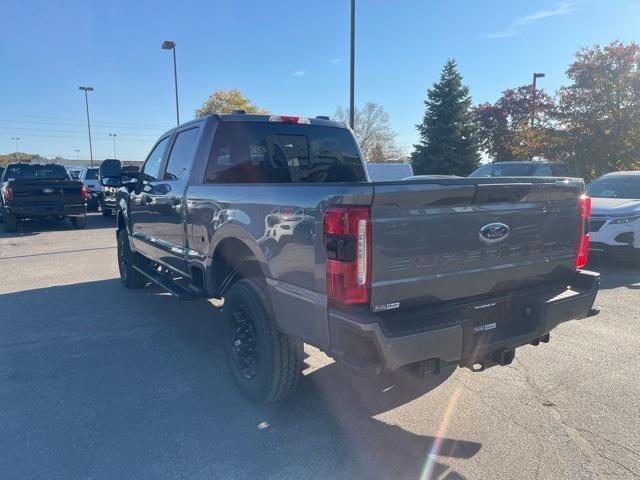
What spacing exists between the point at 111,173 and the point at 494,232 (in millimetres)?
4979

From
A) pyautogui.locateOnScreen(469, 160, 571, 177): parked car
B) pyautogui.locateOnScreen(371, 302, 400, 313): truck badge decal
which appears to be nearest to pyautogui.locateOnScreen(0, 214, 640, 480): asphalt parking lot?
pyautogui.locateOnScreen(371, 302, 400, 313): truck badge decal

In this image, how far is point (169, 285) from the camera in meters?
5.07

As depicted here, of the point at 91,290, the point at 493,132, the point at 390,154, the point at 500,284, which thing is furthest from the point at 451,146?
the point at 500,284

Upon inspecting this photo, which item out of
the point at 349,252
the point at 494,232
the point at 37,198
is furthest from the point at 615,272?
the point at 37,198

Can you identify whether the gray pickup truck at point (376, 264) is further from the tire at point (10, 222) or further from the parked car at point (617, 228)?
the tire at point (10, 222)

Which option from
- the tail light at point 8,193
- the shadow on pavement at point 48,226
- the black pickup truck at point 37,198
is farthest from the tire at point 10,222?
the tail light at point 8,193

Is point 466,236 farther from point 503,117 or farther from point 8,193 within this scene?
point 503,117

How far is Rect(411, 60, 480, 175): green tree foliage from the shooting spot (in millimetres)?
30469

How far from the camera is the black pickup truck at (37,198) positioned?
13.6 m

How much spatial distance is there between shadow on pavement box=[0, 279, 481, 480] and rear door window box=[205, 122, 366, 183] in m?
1.73

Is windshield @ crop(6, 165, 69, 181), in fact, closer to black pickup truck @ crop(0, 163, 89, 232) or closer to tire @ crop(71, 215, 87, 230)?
black pickup truck @ crop(0, 163, 89, 232)

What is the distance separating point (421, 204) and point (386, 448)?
1.53 meters

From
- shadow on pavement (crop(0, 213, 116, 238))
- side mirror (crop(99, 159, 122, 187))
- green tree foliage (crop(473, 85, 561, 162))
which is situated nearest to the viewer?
side mirror (crop(99, 159, 122, 187))

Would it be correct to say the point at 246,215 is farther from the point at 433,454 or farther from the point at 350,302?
the point at 433,454
